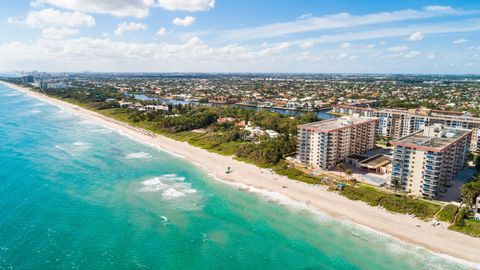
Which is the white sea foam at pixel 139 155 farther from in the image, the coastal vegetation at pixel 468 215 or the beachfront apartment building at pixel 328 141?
the coastal vegetation at pixel 468 215

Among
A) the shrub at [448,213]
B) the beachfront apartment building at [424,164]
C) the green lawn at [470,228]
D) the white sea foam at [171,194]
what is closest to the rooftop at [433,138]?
the beachfront apartment building at [424,164]

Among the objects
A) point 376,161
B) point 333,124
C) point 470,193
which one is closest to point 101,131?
point 333,124

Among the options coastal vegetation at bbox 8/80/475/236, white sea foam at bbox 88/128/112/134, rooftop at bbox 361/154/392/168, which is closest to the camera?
coastal vegetation at bbox 8/80/475/236

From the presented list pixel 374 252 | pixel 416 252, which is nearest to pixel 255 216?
pixel 374 252

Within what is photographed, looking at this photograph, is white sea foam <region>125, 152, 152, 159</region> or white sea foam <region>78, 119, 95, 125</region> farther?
white sea foam <region>78, 119, 95, 125</region>

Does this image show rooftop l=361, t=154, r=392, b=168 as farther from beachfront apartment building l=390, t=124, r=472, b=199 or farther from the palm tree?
beachfront apartment building l=390, t=124, r=472, b=199

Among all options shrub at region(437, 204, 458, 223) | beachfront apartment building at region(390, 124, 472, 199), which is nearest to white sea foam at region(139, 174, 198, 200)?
beachfront apartment building at region(390, 124, 472, 199)

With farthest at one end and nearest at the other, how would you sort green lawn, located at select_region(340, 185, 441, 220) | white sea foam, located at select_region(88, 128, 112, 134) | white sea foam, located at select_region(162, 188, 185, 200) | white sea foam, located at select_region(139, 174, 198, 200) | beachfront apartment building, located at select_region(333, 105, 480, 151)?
white sea foam, located at select_region(88, 128, 112, 134), beachfront apartment building, located at select_region(333, 105, 480, 151), white sea foam, located at select_region(139, 174, 198, 200), white sea foam, located at select_region(162, 188, 185, 200), green lawn, located at select_region(340, 185, 441, 220)

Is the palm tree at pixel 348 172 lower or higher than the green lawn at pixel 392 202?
higher
